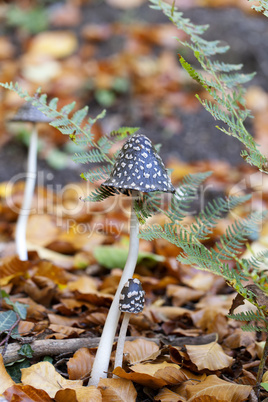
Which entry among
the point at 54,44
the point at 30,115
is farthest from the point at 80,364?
the point at 54,44

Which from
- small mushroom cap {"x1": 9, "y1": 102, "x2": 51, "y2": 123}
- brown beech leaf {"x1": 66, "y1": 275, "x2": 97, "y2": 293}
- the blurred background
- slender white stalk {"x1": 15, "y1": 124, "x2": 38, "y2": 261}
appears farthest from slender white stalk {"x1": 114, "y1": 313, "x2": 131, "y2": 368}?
the blurred background

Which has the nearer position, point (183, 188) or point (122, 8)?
point (183, 188)

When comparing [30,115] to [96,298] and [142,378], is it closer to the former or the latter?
[96,298]

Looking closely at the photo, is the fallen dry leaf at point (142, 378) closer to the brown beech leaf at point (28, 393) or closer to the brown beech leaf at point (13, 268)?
the brown beech leaf at point (28, 393)

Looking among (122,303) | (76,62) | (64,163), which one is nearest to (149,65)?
(76,62)

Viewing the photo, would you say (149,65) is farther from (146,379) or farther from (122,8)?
(146,379)

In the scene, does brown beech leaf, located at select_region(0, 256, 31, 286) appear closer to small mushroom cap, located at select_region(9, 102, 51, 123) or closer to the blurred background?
small mushroom cap, located at select_region(9, 102, 51, 123)
